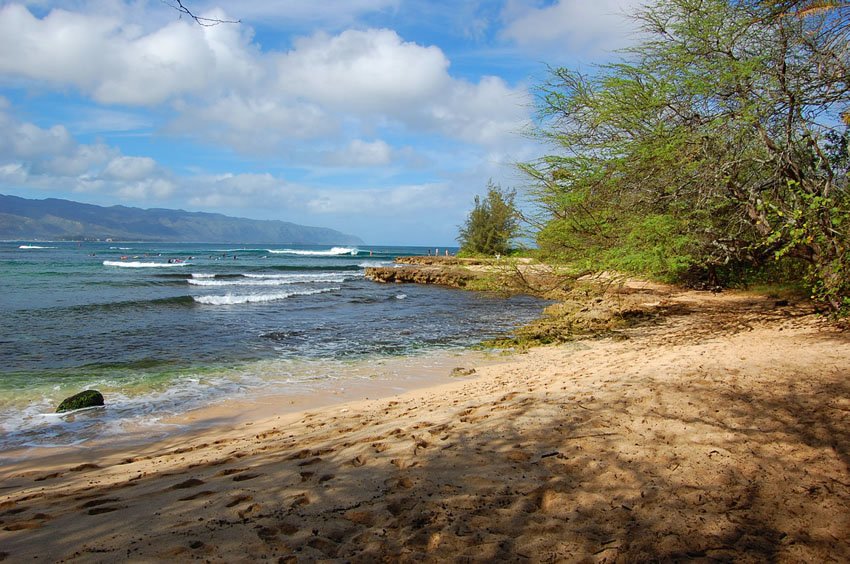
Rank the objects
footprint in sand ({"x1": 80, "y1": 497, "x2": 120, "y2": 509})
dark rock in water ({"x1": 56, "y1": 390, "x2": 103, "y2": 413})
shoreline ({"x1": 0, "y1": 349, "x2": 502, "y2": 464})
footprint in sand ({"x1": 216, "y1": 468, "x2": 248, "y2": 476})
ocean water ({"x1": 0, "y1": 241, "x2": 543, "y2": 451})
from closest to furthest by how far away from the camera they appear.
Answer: footprint in sand ({"x1": 80, "y1": 497, "x2": 120, "y2": 509}), footprint in sand ({"x1": 216, "y1": 468, "x2": 248, "y2": 476}), shoreline ({"x1": 0, "y1": 349, "x2": 502, "y2": 464}), dark rock in water ({"x1": 56, "y1": 390, "x2": 103, "y2": 413}), ocean water ({"x1": 0, "y1": 241, "x2": 543, "y2": 451})

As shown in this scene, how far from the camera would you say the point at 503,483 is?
3303 millimetres

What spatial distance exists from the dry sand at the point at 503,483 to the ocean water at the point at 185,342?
216cm

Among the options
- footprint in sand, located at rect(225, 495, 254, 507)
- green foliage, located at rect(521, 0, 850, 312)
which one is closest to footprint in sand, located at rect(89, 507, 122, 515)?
footprint in sand, located at rect(225, 495, 254, 507)

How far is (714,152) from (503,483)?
8292mm

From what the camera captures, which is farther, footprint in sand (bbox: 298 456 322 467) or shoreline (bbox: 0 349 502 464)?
shoreline (bbox: 0 349 502 464)

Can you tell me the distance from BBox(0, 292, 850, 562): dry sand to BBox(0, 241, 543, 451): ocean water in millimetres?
2159

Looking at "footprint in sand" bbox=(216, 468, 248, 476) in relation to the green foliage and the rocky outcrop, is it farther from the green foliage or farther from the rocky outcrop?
the rocky outcrop

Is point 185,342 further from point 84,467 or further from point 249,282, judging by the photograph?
point 249,282

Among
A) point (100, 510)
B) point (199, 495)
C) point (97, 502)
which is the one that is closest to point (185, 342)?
point (97, 502)

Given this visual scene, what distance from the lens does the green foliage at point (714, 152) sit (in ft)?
26.2

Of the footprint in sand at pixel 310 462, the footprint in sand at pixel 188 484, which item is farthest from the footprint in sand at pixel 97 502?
the footprint in sand at pixel 310 462

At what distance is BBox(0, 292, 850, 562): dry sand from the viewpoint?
2633 mm

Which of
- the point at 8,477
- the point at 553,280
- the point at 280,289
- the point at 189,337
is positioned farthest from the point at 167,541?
the point at 280,289

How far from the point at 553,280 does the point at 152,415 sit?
912 centimetres
